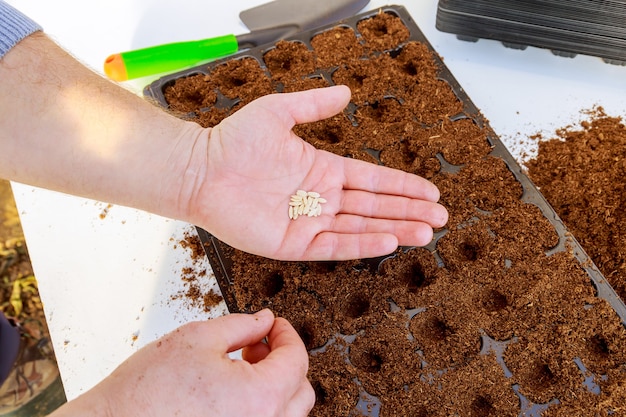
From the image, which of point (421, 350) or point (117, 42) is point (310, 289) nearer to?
point (421, 350)

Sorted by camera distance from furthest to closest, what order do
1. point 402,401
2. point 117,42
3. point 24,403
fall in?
point 117,42, point 24,403, point 402,401

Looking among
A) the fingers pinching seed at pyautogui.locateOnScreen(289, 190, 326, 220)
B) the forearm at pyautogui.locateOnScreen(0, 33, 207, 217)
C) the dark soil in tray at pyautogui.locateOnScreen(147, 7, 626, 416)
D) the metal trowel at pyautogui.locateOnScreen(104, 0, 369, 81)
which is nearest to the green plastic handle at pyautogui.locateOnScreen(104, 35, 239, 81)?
the metal trowel at pyautogui.locateOnScreen(104, 0, 369, 81)

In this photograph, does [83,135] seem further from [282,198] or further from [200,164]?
[282,198]

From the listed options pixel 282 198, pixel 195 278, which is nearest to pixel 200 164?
pixel 282 198

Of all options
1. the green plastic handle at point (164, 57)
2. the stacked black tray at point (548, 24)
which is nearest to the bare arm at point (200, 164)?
the green plastic handle at point (164, 57)

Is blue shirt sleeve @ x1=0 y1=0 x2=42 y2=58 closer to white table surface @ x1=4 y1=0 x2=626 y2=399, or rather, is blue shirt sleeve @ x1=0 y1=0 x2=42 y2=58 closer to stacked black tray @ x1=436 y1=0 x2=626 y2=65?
white table surface @ x1=4 y1=0 x2=626 y2=399

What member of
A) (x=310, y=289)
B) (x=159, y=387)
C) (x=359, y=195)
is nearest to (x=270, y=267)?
(x=310, y=289)
